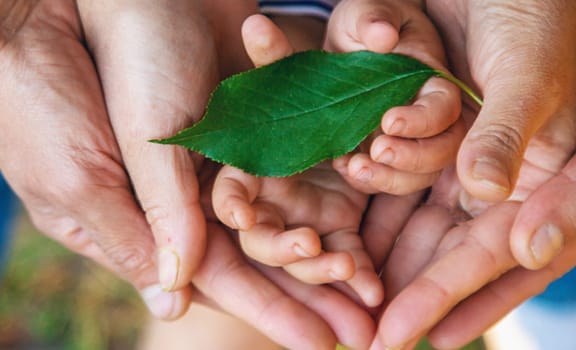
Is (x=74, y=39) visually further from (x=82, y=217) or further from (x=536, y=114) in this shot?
(x=536, y=114)

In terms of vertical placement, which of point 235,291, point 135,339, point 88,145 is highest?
point 88,145

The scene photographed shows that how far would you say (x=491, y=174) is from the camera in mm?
492

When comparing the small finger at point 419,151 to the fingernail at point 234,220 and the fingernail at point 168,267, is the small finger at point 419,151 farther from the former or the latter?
the fingernail at point 168,267

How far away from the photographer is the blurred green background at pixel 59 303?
4.56 ft

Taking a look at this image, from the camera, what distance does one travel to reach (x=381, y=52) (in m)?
0.65

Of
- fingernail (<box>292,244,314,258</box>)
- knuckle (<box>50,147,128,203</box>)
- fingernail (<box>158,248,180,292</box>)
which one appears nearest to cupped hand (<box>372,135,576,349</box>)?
fingernail (<box>292,244,314,258</box>)

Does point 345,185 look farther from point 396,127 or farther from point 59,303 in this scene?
point 59,303

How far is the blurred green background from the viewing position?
1391 millimetres

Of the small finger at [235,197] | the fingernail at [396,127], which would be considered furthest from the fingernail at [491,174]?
the small finger at [235,197]

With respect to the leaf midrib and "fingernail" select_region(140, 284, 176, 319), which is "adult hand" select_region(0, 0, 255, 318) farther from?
the leaf midrib

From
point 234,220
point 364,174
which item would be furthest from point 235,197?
point 364,174

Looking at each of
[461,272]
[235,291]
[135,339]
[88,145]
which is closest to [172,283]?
[235,291]

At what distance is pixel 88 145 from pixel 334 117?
0.31 metres

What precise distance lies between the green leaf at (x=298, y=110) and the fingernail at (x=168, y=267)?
0.15 metres
